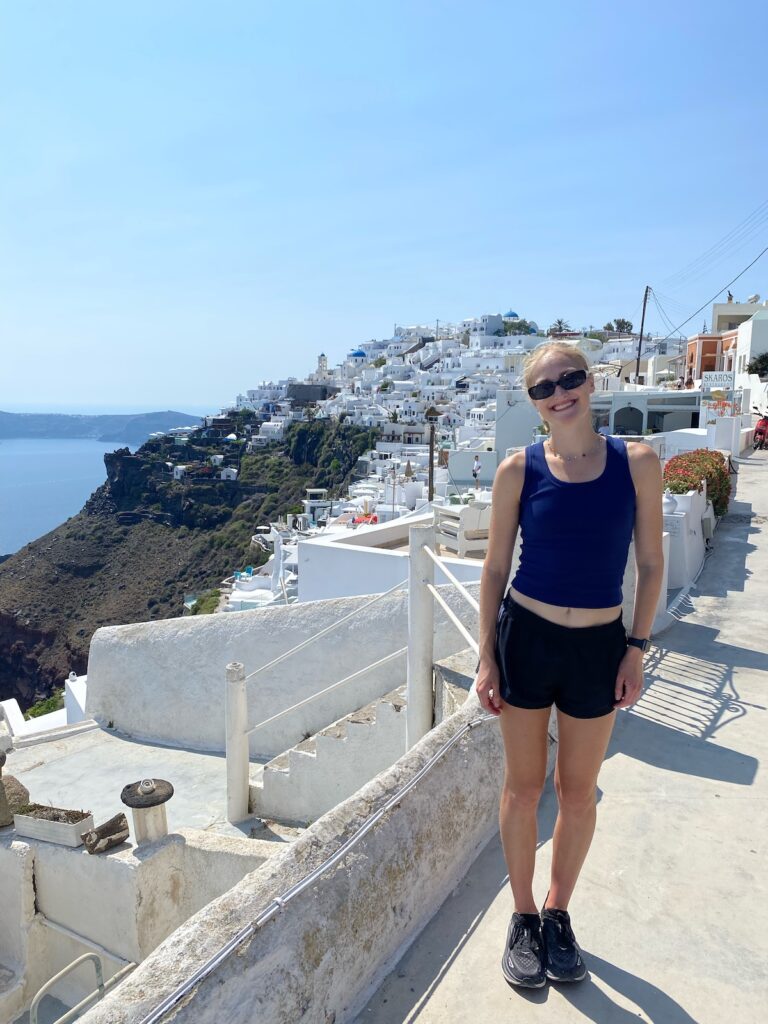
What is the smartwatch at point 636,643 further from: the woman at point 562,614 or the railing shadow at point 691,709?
the railing shadow at point 691,709

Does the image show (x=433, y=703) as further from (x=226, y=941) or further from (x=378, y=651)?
(x=226, y=941)

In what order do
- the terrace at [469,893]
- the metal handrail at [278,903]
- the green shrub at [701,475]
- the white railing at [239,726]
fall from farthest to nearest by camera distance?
the green shrub at [701,475] < the white railing at [239,726] < the terrace at [469,893] < the metal handrail at [278,903]

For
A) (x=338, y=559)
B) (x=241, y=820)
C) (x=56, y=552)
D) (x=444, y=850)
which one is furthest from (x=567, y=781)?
(x=56, y=552)

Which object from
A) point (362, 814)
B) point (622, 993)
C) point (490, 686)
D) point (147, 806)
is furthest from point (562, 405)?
point (147, 806)

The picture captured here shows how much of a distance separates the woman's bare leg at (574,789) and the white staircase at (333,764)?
3488 mm

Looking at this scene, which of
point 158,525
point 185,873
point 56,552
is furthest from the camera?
point 158,525

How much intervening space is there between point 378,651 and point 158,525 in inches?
2806

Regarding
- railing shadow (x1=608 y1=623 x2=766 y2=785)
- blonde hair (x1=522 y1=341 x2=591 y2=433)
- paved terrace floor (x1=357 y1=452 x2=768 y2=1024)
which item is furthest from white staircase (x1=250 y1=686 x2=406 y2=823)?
blonde hair (x1=522 y1=341 x2=591 y2=433)

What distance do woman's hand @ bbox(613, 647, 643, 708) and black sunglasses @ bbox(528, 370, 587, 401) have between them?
0.75m

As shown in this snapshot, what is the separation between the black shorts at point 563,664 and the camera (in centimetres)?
198

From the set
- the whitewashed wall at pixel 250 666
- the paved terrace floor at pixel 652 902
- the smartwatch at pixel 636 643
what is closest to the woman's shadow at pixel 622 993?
the paved terrace floor at pixel 652 902

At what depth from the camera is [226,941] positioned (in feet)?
5.80

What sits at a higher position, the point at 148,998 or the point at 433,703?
the point at 148,998

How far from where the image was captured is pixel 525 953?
2.08m
